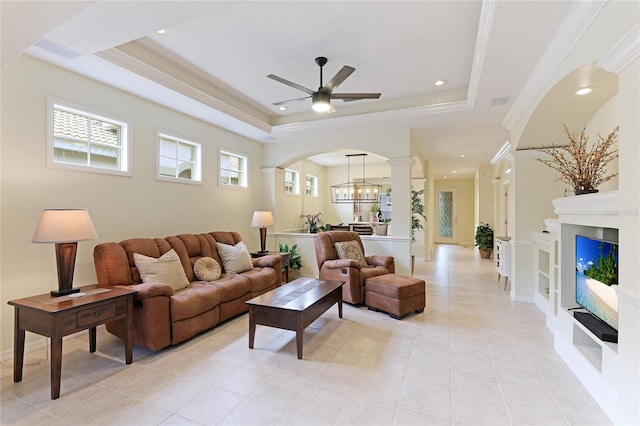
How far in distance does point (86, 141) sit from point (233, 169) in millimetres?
2553

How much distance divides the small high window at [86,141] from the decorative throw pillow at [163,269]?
117 centimetres

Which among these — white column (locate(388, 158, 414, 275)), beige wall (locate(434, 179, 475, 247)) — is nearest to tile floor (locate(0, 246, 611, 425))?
white column (locate(388, 158, 414, 275))

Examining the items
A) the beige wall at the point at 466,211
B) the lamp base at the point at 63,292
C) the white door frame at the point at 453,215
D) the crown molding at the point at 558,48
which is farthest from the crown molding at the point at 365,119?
the beige wall at the point at 466,211

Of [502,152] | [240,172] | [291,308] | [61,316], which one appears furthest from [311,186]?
[61,316]

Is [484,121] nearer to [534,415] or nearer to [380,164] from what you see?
[534,415]

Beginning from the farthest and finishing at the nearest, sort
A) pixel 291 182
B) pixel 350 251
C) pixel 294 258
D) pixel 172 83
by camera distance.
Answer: pixel 291 182
pixel 294 258
pixel 350 251
pixel 172 83

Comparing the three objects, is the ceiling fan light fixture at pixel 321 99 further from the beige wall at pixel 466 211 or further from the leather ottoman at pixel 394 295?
the beige wall at pixel 466 211

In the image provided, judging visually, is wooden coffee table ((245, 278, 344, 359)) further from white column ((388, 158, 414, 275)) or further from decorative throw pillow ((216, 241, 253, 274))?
white column ((388, 158, 414, 275))

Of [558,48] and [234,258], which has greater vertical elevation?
[558,48]

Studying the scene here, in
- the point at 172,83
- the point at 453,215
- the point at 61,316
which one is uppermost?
the point at 172,83

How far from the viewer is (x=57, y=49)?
8.91 feet

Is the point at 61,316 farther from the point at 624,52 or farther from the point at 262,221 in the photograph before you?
the point at 624,52

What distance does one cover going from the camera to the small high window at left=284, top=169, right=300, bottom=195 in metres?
8.13

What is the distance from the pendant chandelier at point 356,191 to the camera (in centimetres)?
850
